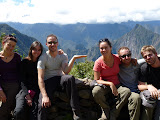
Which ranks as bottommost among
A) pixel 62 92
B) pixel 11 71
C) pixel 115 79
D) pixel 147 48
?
pixel 62 92

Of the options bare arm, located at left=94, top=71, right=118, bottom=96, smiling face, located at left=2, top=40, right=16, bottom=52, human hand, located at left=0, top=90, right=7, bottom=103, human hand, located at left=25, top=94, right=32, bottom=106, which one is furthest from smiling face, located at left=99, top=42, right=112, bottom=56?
human hand, located at left=0, top=90, right=7, bottom=103

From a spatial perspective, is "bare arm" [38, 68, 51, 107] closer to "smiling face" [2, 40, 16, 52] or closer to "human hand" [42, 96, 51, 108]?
"human hand" [42, 96, 51, 108]

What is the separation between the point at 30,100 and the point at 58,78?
1107 millimetres

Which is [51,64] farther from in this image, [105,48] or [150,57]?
[150,57]

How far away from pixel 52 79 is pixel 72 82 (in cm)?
Answer: 79

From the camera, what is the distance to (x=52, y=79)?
5.59 m

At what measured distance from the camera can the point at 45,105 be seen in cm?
505

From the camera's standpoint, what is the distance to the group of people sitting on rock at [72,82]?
16.6 ft

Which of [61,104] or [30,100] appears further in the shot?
[61,104]

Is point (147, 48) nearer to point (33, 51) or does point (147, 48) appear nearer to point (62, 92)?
point (62, 92)

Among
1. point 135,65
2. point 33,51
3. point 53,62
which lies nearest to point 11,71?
point 33,51

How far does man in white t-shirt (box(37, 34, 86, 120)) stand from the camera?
16.7 ft

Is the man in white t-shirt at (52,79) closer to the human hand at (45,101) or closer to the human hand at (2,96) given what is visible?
the human hand at (45,101)

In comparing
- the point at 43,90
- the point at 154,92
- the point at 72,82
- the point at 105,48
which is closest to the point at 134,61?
the point at 105,48
